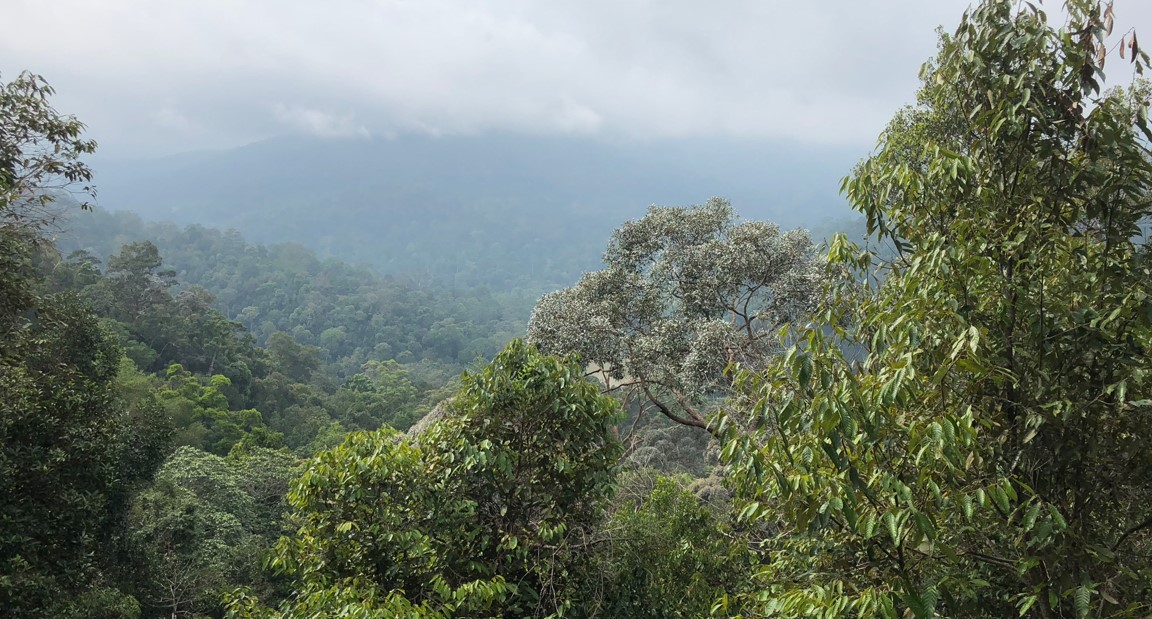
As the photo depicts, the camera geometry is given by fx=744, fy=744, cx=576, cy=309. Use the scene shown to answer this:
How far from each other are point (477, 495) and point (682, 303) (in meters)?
5.69

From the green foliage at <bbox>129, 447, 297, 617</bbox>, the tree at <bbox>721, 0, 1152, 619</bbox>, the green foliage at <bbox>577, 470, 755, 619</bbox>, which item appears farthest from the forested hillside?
the tree at <bbox>721, 0, 1152, 619</bbox>

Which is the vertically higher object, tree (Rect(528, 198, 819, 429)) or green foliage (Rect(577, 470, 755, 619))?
tree (Rect(528, 198, 819, 429))

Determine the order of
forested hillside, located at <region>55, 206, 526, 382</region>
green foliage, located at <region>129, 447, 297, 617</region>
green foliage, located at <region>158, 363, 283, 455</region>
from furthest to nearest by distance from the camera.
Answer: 1. forested hillside, located at <region>55, 206, 526, 382</region>
2. green foliage, located at <region>158, 363, 283, 455</region>
3. green foliage, located at <region>129, 447, 297, 617</region>

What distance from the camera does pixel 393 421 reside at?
134 ft

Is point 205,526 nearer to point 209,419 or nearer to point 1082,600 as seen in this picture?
point 209,419

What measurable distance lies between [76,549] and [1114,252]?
1054cm

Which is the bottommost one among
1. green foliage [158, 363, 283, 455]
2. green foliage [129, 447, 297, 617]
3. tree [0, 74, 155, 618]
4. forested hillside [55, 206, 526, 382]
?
forested hillside [55, 206, 526, 382]

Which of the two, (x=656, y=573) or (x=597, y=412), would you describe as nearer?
(x=597, y=412)

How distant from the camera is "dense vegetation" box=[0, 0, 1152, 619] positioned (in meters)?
2.57

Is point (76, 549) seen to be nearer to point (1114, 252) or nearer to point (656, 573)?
point (656, 573)

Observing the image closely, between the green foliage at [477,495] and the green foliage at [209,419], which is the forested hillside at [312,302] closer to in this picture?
the green foliage at [209,419]

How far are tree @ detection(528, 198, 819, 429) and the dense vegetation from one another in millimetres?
42

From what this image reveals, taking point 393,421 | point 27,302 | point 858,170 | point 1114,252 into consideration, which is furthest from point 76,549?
point 393,421

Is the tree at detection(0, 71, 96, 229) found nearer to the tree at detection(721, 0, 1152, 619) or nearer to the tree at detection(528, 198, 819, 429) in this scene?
the tree at detection(528, 198, 819, 429)
